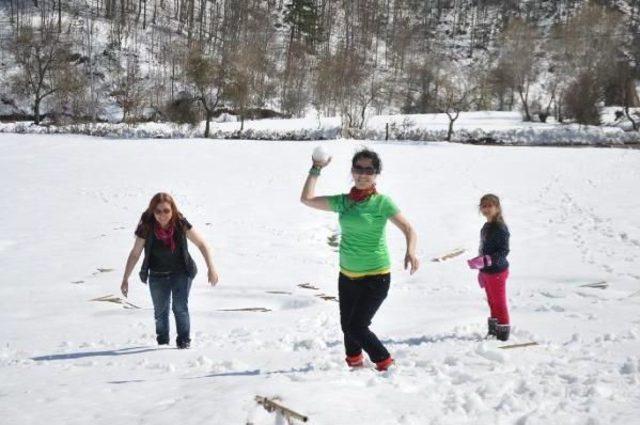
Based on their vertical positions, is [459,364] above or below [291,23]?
below

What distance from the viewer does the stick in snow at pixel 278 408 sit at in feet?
9.32

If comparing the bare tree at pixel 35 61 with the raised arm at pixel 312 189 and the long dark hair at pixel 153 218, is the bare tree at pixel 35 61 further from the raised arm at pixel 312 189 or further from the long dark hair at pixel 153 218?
the raised arm at pixel 312 189

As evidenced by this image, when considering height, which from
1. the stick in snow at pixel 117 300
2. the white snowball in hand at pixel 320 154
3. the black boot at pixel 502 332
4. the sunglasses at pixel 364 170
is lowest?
the stick in snow at pixel 117 300

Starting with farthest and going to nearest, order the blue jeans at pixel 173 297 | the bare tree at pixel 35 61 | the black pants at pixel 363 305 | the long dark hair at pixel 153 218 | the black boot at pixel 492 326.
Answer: the bare tree at pixel 35 61 → the black boot at pixel 492 326 → the blue jeans at pixel 173 297 → the long dark hair at pixel 153 218 → the black pants at pixel 363 305

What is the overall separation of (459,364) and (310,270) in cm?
578

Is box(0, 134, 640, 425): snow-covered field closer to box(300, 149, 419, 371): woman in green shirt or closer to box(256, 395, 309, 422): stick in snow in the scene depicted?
box(256, 395, 309, 422): stick in snow

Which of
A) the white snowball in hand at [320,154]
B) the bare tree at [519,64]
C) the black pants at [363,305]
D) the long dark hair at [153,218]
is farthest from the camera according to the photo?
the bare tree at [519,64]

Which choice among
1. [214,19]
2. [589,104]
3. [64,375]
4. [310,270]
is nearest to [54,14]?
[214,19]

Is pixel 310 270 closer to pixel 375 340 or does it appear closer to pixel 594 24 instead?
pixel 375 340

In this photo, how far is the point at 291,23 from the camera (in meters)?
73.4

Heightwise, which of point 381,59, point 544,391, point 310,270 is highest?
point 381,59

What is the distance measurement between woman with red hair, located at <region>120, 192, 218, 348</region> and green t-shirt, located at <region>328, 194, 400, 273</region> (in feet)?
5.48

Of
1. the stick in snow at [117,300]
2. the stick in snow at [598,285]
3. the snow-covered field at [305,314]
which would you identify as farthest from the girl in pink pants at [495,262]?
the stick in snow at [117,300]

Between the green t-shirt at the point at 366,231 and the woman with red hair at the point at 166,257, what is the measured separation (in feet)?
5.48
